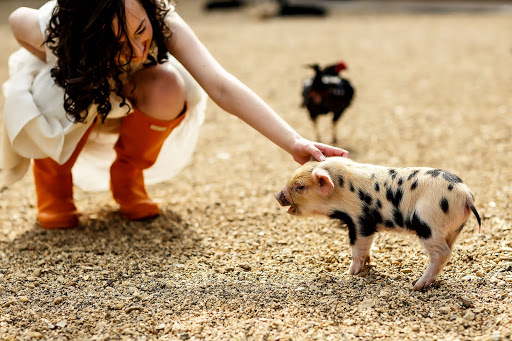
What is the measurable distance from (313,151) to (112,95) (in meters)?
1.04

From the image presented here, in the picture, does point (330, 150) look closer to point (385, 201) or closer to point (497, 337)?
point (385, 201)

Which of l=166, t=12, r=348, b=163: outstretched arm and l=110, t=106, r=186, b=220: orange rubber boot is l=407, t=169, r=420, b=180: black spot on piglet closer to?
l=166, t=12, r=348, b=163: outstretched arm

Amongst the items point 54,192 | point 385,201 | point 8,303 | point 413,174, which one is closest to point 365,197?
point 385,201

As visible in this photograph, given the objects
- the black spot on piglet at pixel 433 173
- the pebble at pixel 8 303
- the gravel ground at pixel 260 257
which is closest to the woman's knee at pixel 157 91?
the gravel ground at pixel 260 257

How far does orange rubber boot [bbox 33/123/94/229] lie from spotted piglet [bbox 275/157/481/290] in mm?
1242

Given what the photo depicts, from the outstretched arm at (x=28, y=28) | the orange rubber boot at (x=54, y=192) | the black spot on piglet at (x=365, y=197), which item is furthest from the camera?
the orange rubber boot at (x=54, y=192)

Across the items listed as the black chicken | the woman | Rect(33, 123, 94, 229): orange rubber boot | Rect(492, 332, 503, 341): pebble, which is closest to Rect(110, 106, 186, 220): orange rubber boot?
the woman

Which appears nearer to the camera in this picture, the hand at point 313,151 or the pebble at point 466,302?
the pebble at point 466,302

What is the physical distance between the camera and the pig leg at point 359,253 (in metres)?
2.36

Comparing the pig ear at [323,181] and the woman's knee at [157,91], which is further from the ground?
the woman's knee at [157,91]

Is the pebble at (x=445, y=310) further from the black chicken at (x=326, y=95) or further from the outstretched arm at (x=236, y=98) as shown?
the black chicken at (x=326, y=95)

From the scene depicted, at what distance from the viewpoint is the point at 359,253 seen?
2.39 meters

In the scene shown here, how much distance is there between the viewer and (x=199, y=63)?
106 inches

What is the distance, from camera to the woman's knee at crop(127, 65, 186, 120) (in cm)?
295
